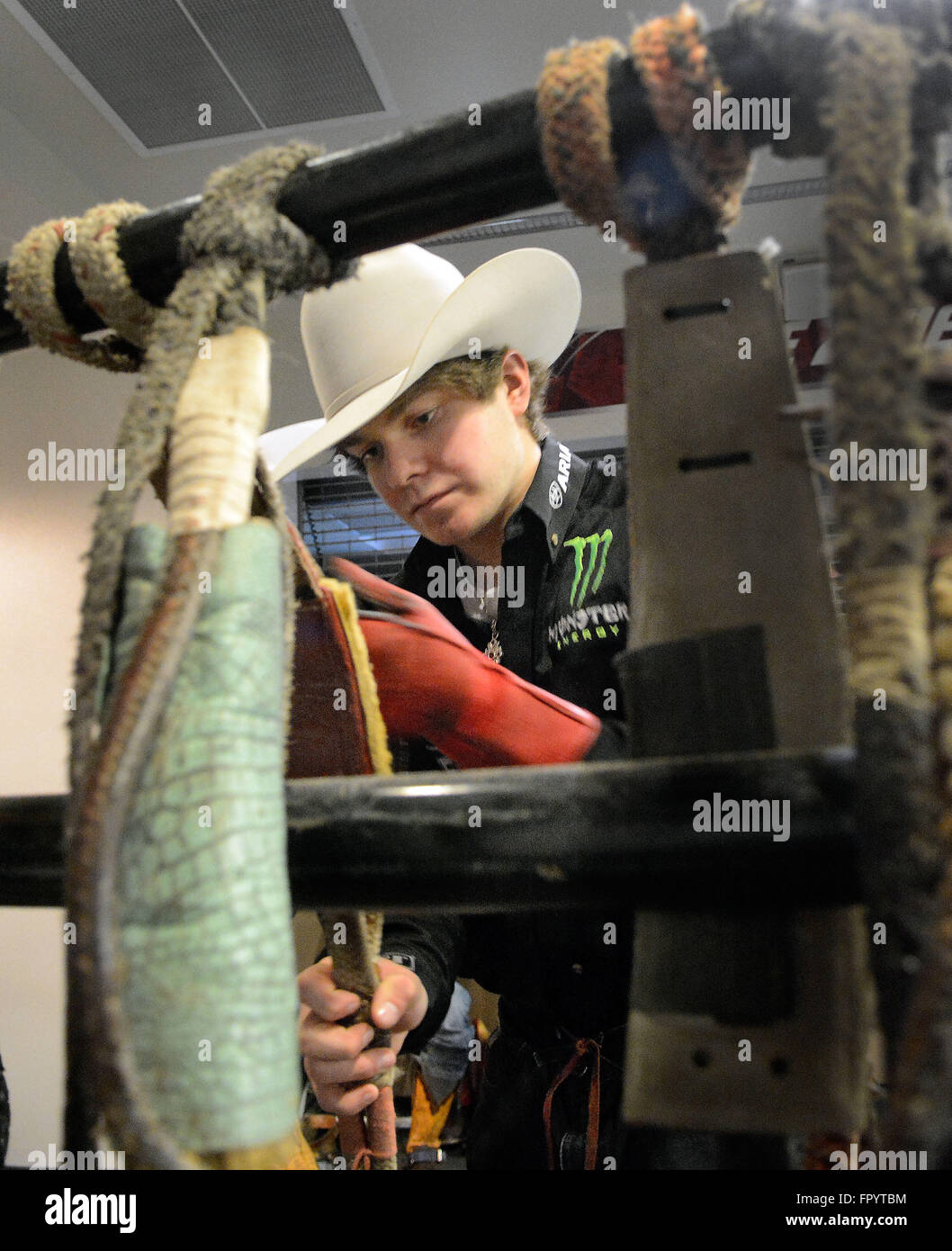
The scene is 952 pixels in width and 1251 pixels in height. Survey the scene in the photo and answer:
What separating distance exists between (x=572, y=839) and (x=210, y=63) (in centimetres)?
222

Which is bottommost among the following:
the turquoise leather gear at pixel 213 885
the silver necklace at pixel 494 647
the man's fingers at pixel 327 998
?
the man's fingers at pixel 327 998

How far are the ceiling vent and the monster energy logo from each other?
1.39m

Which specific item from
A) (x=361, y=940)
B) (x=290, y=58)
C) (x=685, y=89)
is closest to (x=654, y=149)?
(x=685, y=89)

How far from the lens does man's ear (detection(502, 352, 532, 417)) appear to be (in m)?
1.30

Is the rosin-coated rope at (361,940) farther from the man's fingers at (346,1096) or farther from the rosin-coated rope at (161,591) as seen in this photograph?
the rosin-coated rope at (161,591)

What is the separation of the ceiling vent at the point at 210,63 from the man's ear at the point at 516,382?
42.8 inches

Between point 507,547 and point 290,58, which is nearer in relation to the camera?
point 507,547

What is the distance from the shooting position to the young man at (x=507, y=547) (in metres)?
1.09

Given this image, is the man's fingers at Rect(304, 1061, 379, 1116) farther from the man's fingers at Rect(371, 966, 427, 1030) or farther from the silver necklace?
the silver necklace

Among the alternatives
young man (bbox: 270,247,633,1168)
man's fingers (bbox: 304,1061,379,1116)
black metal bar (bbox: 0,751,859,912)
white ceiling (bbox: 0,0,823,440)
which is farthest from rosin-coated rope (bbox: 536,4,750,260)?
white ceiling (bbox: 0,0,823,440)

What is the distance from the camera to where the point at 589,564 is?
46.1 inches

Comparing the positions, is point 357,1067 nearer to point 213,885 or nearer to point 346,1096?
point 346,1096

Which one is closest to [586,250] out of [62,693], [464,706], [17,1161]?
[62,693]

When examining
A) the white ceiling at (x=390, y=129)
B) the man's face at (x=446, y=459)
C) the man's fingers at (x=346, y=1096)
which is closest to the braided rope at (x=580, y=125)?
the man's fingers at (x=346, y=1096)
